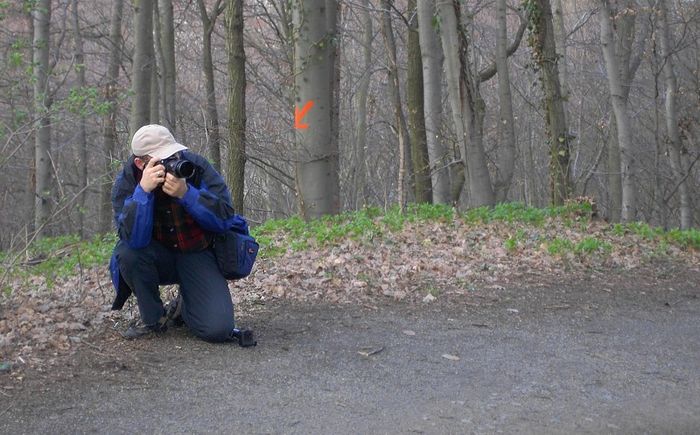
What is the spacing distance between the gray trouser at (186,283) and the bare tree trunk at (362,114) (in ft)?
54.0

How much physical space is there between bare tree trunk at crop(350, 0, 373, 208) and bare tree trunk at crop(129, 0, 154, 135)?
724 cm

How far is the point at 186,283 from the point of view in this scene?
5887 mm

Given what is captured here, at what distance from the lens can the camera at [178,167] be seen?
5391 millimetres

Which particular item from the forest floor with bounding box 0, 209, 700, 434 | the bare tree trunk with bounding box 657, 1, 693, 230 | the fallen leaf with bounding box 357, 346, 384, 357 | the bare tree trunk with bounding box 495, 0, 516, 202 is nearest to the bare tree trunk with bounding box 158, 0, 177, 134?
the bare tree trunk with bounding box 495, 0, 516, 202

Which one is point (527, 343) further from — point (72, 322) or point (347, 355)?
point (72, 322)

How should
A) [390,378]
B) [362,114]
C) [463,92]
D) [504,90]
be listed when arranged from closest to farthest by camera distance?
1. [390,378]
2. [463,92]
3. [504,90]
4. [362,114]

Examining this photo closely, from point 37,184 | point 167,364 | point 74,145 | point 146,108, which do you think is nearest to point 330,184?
point 146,108

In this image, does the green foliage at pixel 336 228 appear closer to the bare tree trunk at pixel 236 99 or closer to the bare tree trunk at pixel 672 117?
the bare tree trunk at pixel 236 99

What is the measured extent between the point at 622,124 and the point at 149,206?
1267cm

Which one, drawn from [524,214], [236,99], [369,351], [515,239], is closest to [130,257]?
[369,351]

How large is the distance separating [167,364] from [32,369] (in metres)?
0.77

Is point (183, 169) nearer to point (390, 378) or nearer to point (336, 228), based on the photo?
point (390, 378)

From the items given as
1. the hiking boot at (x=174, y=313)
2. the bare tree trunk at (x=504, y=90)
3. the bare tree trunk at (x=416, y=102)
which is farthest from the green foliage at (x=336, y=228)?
the bare tree trunk at (x=504, y=90)

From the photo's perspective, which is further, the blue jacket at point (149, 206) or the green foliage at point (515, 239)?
the green foliage at point (515, 239)
